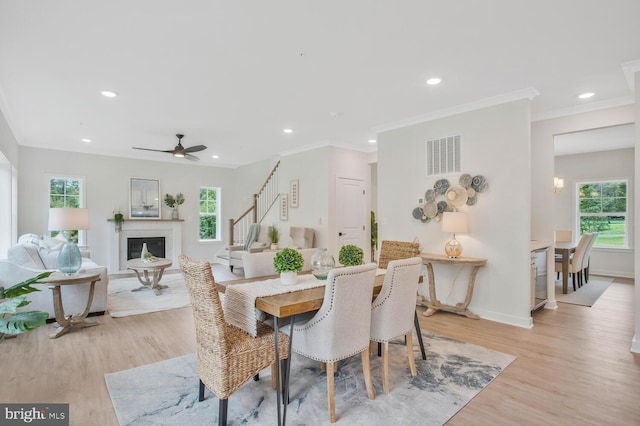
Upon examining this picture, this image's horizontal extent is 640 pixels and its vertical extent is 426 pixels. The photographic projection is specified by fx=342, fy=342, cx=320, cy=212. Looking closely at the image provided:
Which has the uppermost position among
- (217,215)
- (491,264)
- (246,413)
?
(217,215)

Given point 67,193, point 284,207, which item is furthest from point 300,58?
point 67,193

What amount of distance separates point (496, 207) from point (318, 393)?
301cm

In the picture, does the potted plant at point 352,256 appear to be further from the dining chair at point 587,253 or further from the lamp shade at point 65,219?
the dining chair at point 587,253

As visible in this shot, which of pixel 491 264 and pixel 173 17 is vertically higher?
pixel 173 17

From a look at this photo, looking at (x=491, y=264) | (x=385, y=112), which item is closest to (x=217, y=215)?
(x=385, y=112)

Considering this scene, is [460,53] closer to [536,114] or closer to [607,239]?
[536,114]

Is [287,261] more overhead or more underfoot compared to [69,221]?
more underfoot

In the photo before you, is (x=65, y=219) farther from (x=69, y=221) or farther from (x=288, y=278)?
(x=288, y=278)

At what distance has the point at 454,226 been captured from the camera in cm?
414

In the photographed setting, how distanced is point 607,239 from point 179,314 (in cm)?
843

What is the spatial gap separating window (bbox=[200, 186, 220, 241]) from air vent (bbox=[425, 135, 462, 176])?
20.4 ft

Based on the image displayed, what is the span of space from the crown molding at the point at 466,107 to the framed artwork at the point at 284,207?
270 cm

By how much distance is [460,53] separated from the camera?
9.61ft

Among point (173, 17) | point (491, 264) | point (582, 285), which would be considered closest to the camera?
point (173, 17)
